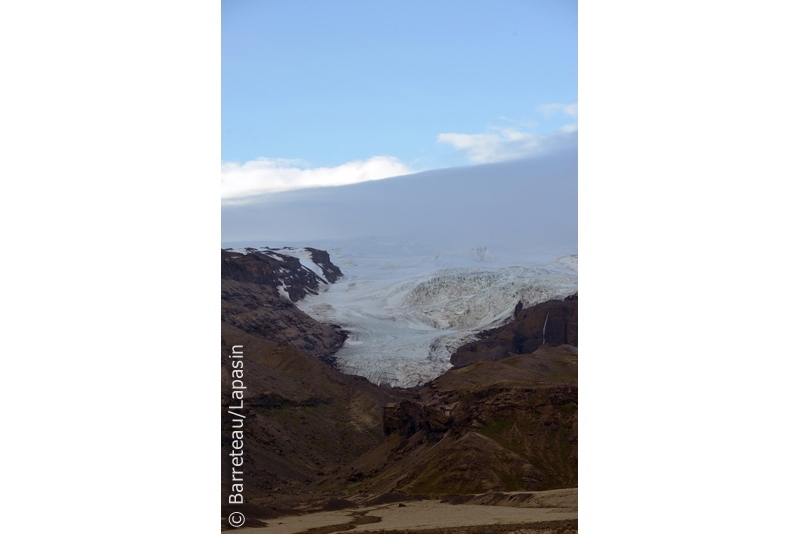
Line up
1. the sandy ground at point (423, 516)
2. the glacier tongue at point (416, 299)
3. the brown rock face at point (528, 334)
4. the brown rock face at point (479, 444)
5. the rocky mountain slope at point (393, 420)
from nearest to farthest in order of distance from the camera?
the sandy ground at point (423, 516), the brown rock face at point (479, 444), the rocky mountain slope at point (393, 420), the glacier tongue at point (416, 299), the brown rock face at point (528, 334)

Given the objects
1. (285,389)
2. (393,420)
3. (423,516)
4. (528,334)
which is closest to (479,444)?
(423,516)

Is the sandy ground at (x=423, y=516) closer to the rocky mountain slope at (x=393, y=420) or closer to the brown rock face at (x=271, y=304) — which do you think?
the rocky mountain slope at (x=393, y=420)

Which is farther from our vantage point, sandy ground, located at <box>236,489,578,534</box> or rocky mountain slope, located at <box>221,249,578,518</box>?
rocky mountain slope, located at <box>221,249,578,518</box>

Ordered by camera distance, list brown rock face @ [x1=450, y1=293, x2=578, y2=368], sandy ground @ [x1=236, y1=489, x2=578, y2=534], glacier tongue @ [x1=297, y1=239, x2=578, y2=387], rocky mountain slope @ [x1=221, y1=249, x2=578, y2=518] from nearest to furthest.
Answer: sandy ground @ [x1=236, y1=489, x2=578, y2=534]
rocky mountain slope @ [x1=221, y1=249, x2=578, y2=518]
glacier tongue @ [x1=297, y1=239, x2=578, y2=387]
brown rock face @ [x1=450, y1=293, x2=578, y2=368]

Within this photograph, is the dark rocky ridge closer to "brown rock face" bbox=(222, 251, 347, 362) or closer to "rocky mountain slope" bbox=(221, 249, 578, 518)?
"brown rock face" bbox=(222, 251, 347, 362)

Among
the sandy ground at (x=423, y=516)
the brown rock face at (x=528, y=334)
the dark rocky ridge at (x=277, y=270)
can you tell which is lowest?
the sandy ground at (x=423, y=516)

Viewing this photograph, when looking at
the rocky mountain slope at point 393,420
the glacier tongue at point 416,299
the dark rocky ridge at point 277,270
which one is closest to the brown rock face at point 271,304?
the dark rocky ridge at point 277,270

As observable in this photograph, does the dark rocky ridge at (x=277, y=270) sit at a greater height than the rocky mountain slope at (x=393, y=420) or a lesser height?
greater

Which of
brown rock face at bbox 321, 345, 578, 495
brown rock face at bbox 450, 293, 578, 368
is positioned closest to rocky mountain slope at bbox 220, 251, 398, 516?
brown rock face at bbox 321, 345, 578, 495
